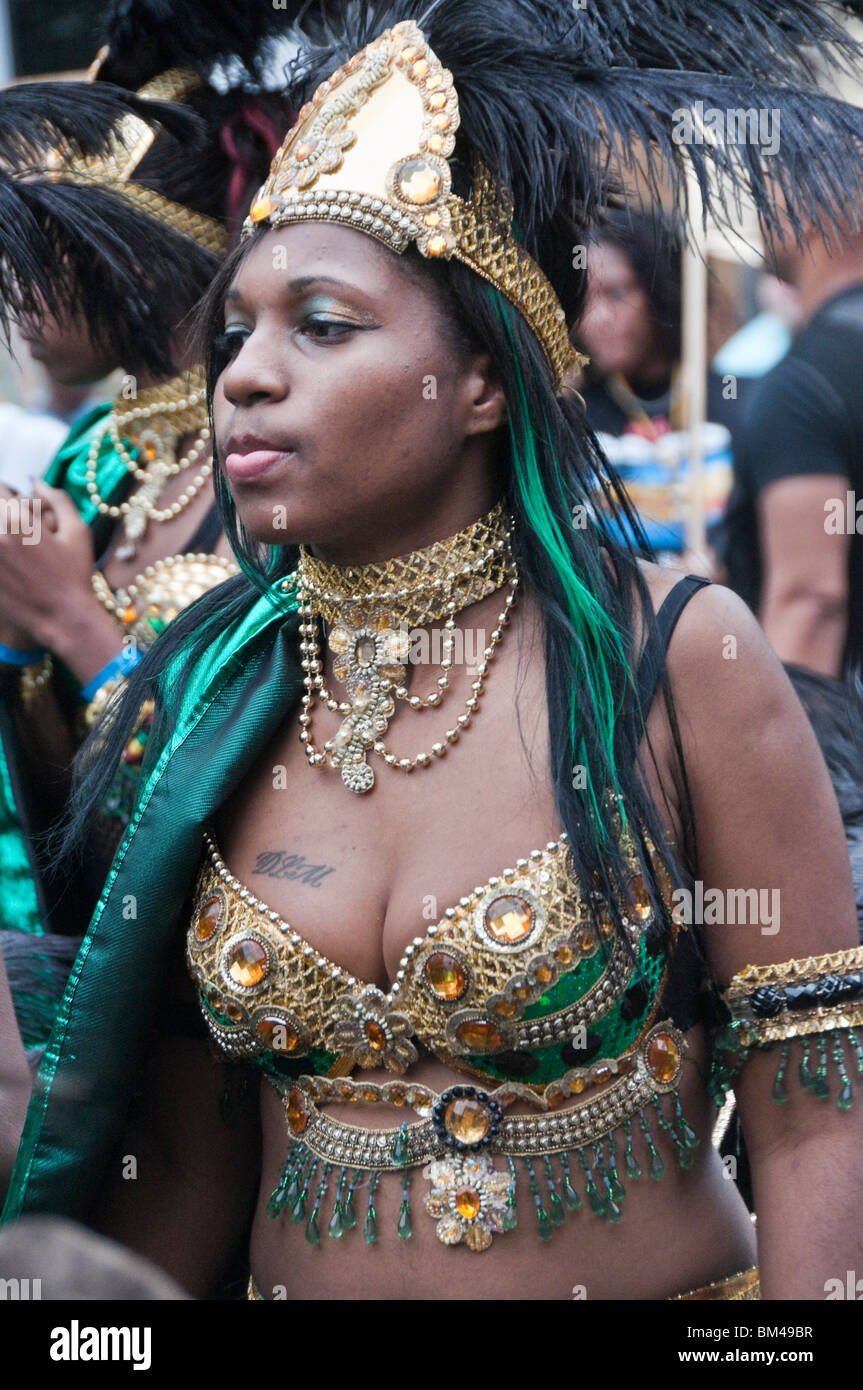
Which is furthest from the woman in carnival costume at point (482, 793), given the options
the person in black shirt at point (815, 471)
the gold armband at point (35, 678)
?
the person in black shirt at point (815, 471)

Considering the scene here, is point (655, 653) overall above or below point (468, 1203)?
above

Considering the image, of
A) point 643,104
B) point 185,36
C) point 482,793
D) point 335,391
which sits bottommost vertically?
point 482,793

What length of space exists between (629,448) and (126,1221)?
4.05 m

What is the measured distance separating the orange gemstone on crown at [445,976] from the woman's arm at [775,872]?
28cm

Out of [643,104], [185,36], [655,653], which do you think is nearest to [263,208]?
[643,104]

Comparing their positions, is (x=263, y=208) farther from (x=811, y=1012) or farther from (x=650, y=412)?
(x=650, y=412)

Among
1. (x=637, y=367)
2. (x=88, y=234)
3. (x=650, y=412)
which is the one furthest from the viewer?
(x=650, y=412)

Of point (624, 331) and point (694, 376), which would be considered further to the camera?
point (624, 331)

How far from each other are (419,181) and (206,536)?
1.16 metres

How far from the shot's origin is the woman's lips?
1688 millimetres

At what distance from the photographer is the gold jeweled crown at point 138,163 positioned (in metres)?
2.71

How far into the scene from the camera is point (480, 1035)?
1666 mm

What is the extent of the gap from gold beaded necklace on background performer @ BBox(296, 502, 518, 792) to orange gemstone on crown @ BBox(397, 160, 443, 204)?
0.35 metres
